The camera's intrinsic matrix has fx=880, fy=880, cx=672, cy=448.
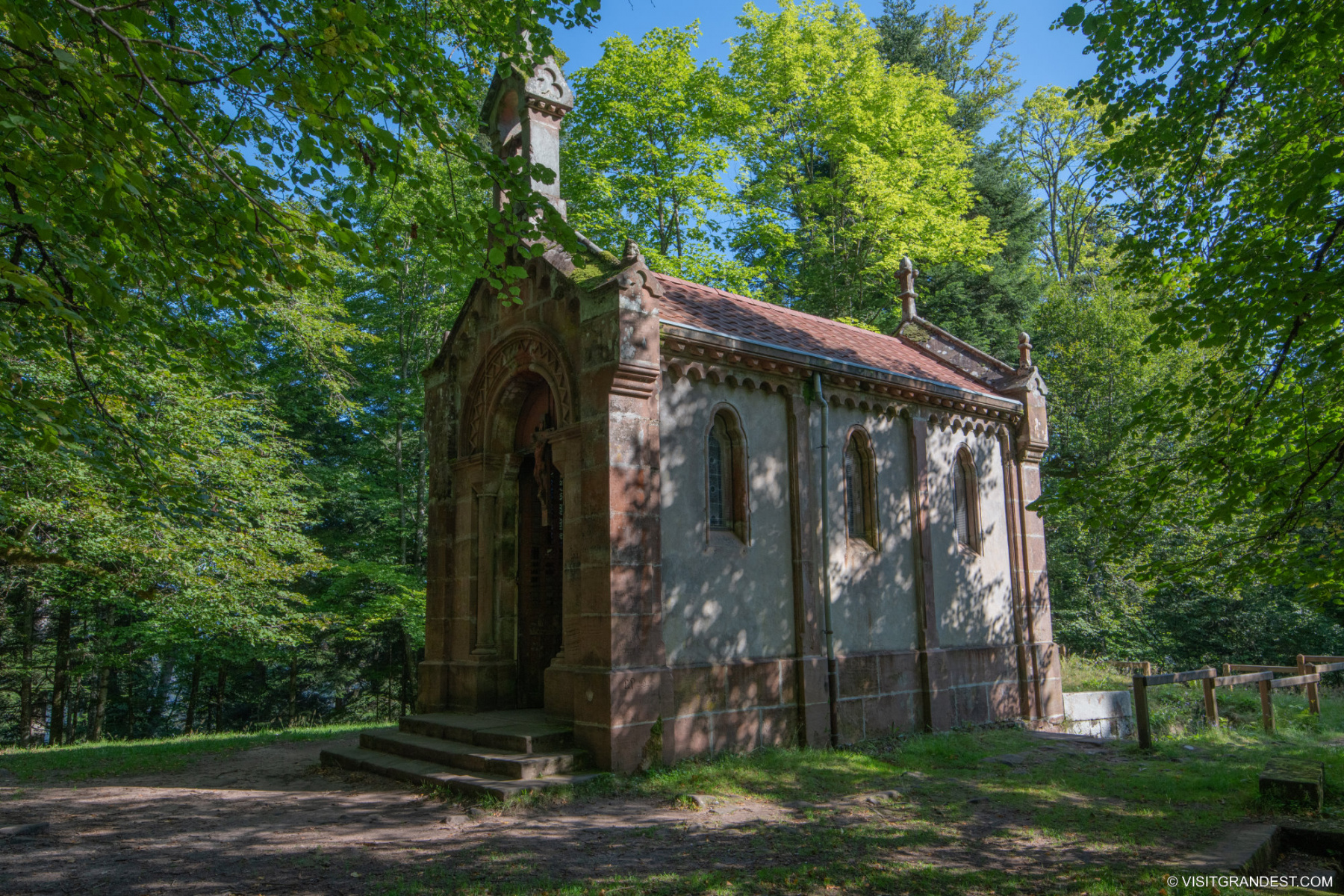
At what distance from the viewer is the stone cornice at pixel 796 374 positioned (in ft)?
34.6

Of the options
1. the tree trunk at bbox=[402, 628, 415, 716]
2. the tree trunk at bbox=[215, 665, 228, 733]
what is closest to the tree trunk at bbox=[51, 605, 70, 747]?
the tree trunk at bbox=[215, 665, 228, 733]

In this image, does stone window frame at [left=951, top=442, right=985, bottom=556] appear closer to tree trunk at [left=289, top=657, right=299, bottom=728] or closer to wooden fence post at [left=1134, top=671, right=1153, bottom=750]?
wooden fence post at [left=1134, top=671, right=1153, bottom=750]

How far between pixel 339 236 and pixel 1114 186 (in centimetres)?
952

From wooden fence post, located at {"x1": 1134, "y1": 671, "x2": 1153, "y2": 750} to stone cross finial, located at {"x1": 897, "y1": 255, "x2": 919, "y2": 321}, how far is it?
8.62 m

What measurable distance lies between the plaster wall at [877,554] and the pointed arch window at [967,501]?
162cm

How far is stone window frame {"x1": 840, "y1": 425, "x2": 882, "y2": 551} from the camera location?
41.2 feet

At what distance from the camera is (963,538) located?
1434 centimetres

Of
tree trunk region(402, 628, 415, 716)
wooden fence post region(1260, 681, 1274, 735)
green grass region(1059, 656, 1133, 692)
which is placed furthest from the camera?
tree trunk region(402, 628, 415, 716)

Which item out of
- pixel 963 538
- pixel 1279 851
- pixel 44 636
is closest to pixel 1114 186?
pixel 963 538

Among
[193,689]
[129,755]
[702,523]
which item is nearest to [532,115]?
[702,523]

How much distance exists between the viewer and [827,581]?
38.2 ft

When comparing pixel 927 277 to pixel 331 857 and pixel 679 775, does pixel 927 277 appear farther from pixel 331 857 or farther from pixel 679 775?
pixel 331 857


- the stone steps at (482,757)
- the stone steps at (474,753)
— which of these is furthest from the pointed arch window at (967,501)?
the stone steps at (482,757)

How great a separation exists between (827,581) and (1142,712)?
4.38m
